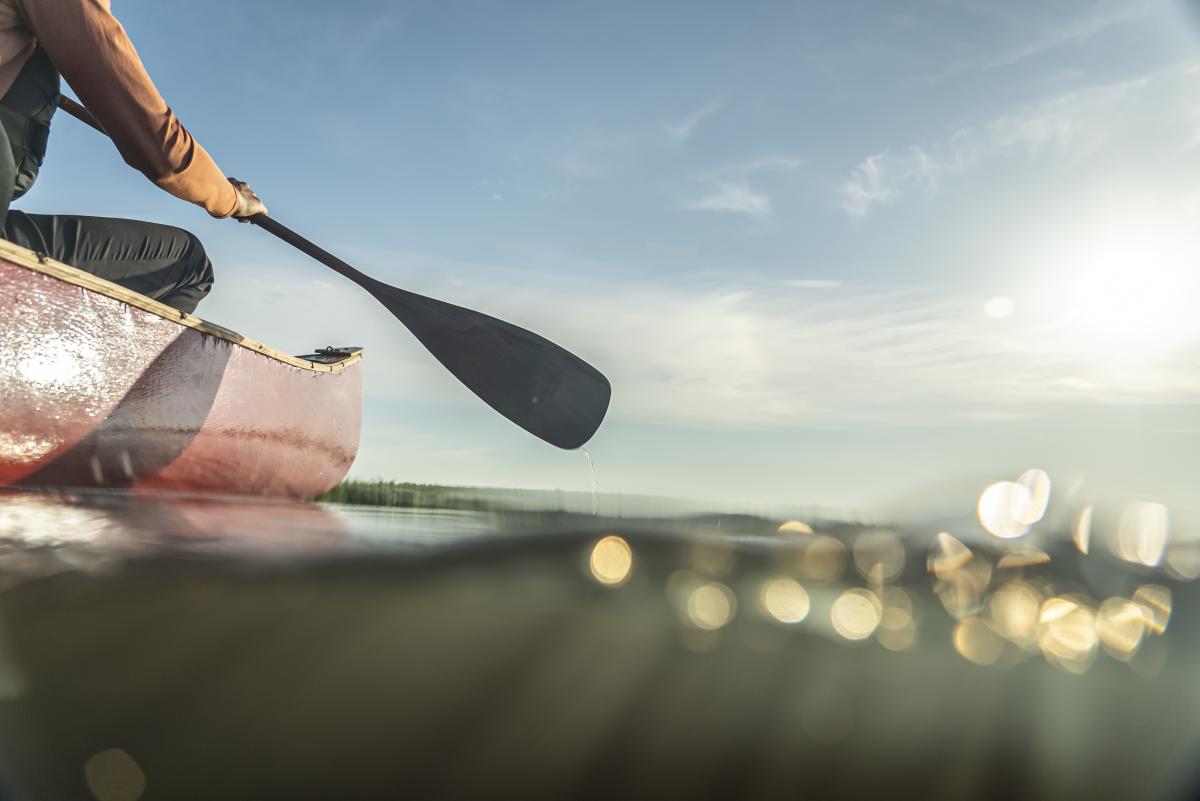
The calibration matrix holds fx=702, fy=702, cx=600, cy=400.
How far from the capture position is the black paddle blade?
3271mm

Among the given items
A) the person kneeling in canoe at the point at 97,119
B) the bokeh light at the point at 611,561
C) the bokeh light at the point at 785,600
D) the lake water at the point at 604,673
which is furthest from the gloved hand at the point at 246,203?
the bokeh light at the point at 785,600

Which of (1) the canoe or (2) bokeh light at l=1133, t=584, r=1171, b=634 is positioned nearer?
(2) bokeh light at l=1133, t=584, r=1171, b=634

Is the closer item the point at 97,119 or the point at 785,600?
the point at 785,600

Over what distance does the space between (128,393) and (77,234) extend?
814 mm

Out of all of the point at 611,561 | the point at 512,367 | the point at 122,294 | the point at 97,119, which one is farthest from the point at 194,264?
the point at 611,561

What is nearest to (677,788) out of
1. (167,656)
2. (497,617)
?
(497,617)

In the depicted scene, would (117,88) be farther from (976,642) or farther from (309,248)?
(976,642)

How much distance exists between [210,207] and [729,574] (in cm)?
287

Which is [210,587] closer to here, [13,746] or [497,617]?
[13,746]

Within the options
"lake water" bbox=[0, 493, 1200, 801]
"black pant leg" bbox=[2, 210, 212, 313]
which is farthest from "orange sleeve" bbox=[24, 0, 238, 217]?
"lake water" bbox=[0, 493, 1200, 801]

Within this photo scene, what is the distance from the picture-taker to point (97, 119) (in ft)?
7.58

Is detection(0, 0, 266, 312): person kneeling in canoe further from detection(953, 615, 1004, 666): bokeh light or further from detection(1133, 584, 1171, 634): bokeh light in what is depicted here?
detection(1133, 584, 1171, 634): bokeh light

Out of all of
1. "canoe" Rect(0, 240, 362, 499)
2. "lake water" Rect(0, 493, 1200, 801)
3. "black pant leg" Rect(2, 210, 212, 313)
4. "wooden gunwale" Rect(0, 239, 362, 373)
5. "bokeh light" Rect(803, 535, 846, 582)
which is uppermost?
"black pant leg" Rect(2, 210, 212, 313)

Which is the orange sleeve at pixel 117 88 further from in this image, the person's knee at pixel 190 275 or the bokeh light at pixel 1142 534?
the bokeh light at pixel 1142 534
